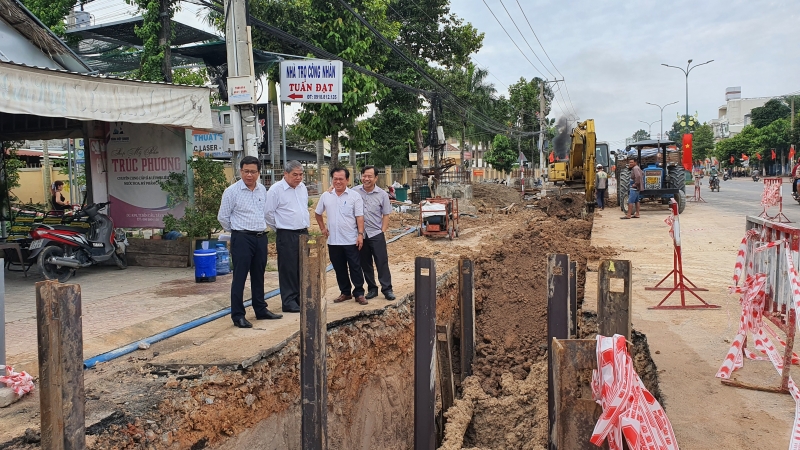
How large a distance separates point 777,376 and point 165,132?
8.95m

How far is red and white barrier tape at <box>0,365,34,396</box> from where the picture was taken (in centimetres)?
409

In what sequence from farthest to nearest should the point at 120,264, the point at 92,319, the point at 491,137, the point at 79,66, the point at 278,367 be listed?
1. the point at 491,137
2. the point at 79,66
3. the point at 120,264
4. the point at 92,319
5. the point at 278,367

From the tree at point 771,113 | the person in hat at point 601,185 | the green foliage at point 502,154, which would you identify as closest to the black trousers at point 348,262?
the person in hat at point 601,185

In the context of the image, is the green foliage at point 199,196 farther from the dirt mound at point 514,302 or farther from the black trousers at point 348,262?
the dirt mound at point 514,302

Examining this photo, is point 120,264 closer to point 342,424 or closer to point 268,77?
point 342,424

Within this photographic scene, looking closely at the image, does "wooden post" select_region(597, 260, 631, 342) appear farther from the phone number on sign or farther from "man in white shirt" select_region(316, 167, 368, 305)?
the phone number on sign

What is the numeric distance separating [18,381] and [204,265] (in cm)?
420

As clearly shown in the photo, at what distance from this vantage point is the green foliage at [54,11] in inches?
649

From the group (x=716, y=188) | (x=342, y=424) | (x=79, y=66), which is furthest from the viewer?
(x=716, y=188)

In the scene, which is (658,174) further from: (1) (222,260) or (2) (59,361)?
(2) (59,361)

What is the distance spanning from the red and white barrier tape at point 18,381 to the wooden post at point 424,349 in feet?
9.97

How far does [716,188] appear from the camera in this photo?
102ft

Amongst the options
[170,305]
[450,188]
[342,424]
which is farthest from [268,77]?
[342,424]

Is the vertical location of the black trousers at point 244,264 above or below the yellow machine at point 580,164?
below
